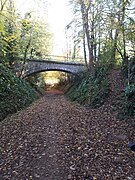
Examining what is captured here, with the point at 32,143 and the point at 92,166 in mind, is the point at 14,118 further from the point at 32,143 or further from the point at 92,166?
the point at 92,166

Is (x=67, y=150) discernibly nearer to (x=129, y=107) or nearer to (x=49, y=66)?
(x=129, y=107)

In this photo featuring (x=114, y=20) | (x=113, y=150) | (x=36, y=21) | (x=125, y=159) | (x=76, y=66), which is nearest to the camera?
(x=125, y=159)

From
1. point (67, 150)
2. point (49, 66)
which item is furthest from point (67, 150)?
point (49, 66)

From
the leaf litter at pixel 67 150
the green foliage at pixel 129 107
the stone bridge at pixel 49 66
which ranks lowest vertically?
the leaf litter at pixel 67 150

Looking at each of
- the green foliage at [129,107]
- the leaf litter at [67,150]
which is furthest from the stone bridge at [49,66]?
the leaf litter at [67,150]

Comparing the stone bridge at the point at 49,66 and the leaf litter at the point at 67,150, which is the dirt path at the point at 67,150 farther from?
the stone bridge at the point at 49,66

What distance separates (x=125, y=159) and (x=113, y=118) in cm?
331

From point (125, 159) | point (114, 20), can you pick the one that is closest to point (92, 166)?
point (125, 159)

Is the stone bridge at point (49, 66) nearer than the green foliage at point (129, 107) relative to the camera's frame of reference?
No

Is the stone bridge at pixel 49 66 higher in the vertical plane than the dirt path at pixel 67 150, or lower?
higher

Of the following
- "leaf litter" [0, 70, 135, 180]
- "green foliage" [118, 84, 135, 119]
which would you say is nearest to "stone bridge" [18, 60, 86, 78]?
"green foliage" [118, 84, 135, 119]

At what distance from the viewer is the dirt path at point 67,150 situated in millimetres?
3725

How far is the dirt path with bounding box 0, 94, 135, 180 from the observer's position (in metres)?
3.72

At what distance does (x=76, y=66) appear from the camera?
2695cm
